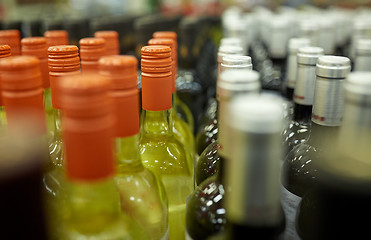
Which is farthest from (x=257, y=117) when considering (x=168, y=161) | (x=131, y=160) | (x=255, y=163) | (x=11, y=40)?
(x=11, y=40)

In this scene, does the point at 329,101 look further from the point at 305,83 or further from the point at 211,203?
the point at 211,203

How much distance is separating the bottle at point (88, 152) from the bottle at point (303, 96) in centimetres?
49

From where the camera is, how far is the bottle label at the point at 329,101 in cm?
63

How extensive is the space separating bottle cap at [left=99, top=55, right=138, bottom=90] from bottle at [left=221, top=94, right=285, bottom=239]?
17 cm

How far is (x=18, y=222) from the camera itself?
0.39m

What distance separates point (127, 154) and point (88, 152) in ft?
0.57

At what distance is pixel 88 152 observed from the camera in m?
0.43

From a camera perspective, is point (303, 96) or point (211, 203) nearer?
point (211, 203)

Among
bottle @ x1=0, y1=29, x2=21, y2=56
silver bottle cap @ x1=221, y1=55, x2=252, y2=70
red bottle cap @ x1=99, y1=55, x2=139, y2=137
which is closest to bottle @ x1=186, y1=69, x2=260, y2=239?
silver bottle cap @ x1=221, y1=55, x2=252, y2=70

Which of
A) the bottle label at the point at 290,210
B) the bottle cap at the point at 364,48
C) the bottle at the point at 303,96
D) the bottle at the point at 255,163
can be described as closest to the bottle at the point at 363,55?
the bottle cap at the point at 364,48

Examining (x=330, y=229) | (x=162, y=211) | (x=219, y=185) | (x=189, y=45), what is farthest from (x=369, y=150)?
(x=189, y=45)

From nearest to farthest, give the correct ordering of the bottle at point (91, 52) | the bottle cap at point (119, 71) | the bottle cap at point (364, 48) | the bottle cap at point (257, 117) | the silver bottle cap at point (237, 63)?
1. the bottle cap at point (257, 117)
2. the bottle cap at point (119, 71)
3. the silver bottle cap at point (237, 63)
4. the bottle at point (91, 52)
5. the bottle cap at point (364, 48)

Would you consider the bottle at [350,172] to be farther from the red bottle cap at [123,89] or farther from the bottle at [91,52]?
the bottle at [91,52]

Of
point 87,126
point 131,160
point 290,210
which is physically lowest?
point 290,210
